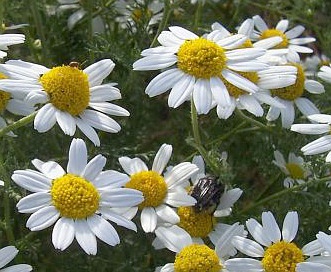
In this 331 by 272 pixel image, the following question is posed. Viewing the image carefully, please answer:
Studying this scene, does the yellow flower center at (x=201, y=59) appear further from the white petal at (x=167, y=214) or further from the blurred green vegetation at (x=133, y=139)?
the white petal at (x=167, y=214)

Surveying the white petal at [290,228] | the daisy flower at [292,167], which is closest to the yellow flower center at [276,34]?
the daisy flower at [292,167]

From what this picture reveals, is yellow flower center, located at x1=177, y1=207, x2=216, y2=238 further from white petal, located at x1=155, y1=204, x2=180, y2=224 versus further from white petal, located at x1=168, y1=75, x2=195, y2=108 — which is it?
white petal, located at x1=168, y1=75, x2=195, y2=108

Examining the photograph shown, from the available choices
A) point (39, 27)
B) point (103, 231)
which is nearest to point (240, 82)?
point (103, 231)

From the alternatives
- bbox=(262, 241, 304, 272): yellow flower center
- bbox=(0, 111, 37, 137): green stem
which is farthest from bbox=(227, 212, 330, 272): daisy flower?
bbox=(0, 111, 37, 137): green stem

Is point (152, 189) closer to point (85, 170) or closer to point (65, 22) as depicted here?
point (85, 170)

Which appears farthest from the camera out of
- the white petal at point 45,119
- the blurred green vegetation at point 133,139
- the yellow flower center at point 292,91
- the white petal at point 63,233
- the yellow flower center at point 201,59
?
the yellow flower center at point 292,91

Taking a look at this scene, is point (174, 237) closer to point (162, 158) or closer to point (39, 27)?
point (162, 158)
